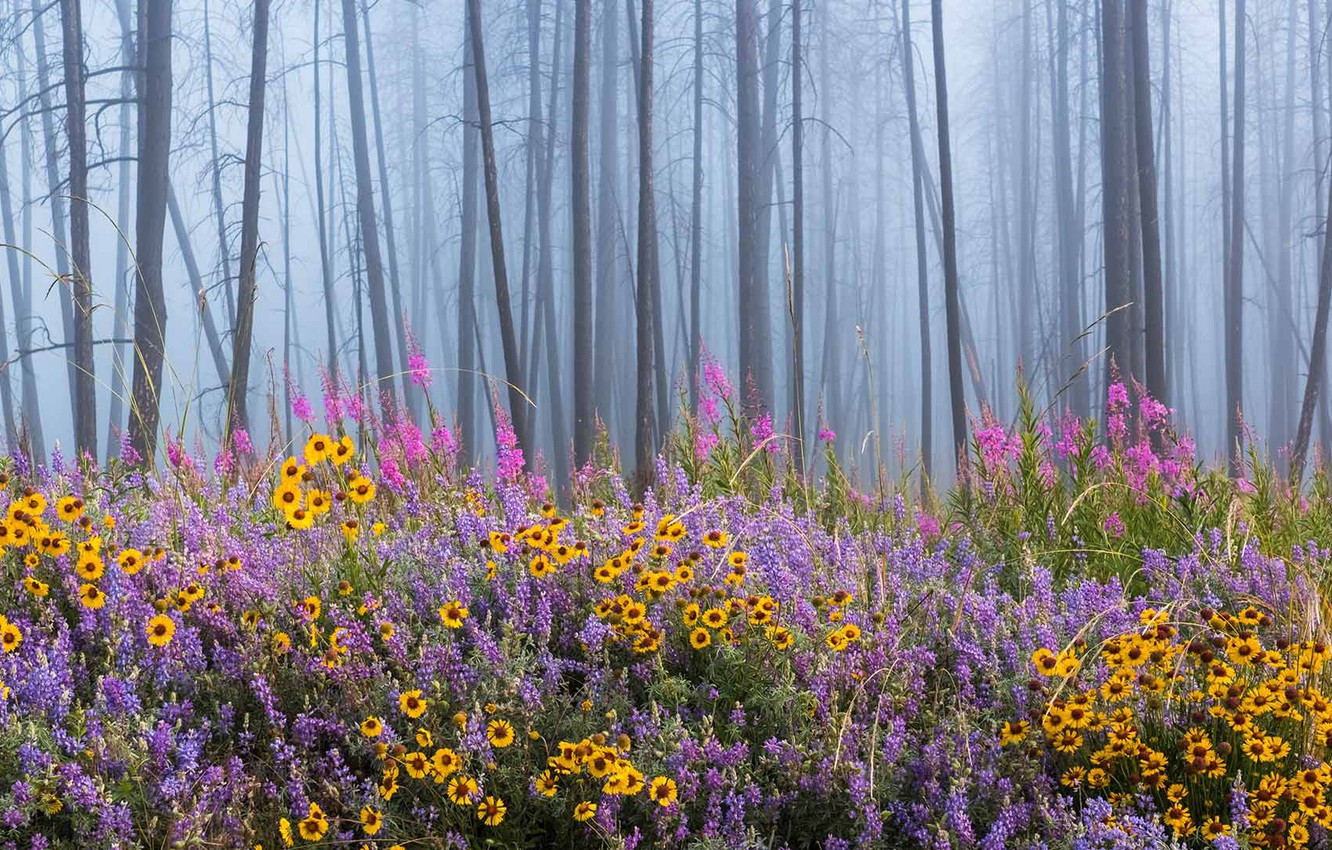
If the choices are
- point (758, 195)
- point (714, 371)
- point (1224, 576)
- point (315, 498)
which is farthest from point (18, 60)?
point (1224, 576)

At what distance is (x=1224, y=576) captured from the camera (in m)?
2.67

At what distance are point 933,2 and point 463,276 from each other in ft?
21.0

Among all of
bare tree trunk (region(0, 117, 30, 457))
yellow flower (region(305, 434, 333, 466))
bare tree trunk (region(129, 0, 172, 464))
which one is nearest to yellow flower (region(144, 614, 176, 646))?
yellow flower (region(305, 434, 333, 466))

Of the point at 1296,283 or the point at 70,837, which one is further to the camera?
the point at 1296,283

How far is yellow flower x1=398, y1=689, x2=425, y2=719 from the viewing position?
1644mm

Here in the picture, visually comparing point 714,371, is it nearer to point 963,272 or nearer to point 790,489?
point 790,489

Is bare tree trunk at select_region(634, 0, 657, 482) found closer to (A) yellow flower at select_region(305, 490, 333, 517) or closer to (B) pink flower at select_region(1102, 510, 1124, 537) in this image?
(B) pink flower at select_region(1102, 510, 1124, 537)

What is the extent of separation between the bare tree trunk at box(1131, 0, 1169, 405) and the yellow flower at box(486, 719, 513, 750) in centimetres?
734

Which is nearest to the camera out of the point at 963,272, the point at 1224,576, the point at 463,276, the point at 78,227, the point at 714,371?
the point at 1224,576

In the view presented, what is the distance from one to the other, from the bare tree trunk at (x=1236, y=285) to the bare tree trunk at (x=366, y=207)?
9.54 meters

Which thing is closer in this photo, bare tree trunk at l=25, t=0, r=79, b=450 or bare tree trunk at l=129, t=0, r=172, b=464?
bare tree trunk at l=129, t=0, r=172, b=464

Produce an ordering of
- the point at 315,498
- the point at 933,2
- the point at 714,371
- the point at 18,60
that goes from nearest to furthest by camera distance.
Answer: the point at 315,498 → the point at 714,371 → the point at 933,2 → the point at 18,60

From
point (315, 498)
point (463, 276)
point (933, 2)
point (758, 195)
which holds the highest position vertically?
point (933, 2)

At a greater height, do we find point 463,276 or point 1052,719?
point 463,276
